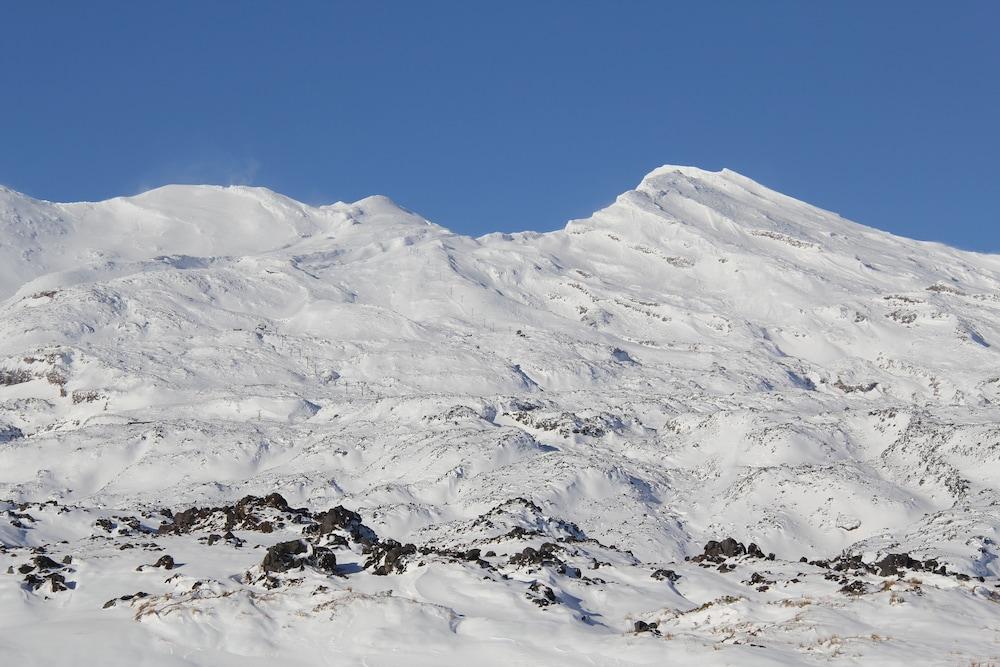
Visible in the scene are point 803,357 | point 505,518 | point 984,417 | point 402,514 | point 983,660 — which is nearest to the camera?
point 983,660

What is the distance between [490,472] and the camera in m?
78.1

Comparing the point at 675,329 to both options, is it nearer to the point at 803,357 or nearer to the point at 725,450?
the point at 803,357

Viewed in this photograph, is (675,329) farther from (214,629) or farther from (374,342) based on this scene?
(214,629)

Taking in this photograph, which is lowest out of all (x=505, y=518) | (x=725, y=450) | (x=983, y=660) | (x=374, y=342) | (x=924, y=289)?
(x=983, y=660)

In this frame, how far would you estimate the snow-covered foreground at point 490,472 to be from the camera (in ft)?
73.0

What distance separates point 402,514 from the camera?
66250mm

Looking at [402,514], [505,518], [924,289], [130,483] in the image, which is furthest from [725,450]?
[924,289]

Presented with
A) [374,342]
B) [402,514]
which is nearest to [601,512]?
[402,514]

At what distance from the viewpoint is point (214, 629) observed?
21938mm

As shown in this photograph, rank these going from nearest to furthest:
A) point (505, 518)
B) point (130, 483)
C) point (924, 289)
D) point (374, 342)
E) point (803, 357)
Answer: point (505, 518) < point (130, 483) < point (374, 342) < point (803, 357) < point (924, 289)

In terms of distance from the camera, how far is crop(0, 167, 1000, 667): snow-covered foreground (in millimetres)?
22266

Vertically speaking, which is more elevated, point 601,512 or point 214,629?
point 601,512

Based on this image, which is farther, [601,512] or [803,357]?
[803,357]

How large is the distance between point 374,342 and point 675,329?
58.2m
